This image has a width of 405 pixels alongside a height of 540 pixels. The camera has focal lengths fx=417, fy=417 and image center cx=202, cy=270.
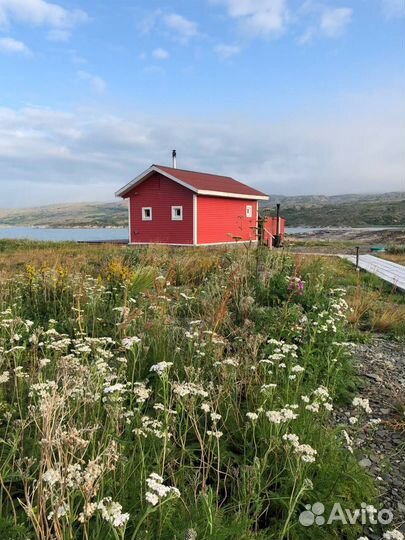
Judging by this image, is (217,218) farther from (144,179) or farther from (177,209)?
(144,179)

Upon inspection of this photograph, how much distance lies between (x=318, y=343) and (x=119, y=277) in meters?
3.40

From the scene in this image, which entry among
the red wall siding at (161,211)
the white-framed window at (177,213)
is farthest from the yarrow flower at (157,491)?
the white-framed window at (177,213)

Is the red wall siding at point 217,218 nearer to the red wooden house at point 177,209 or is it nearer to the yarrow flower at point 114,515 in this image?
the red wooden house at point 177,209

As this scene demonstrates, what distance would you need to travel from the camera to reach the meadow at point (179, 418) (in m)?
1.56

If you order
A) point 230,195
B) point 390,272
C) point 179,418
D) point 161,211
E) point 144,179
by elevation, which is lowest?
point 390,272

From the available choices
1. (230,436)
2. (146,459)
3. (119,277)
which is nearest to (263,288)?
(119,277)

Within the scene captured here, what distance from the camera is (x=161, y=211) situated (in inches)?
854

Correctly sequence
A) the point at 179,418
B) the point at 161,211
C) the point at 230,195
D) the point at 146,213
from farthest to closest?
1. the point at 230,195
2. the point at 146,213
3. the point at 161,211
4. the point at 179,418

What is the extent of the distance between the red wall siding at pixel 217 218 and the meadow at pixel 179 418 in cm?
1545

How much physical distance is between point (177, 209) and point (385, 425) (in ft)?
62.2

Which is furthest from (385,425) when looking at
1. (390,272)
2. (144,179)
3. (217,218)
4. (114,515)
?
(144,179)

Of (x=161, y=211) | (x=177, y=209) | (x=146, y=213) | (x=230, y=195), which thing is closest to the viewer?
(x=177, y=209)

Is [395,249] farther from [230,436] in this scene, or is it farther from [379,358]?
[230,436]

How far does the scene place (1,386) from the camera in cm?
287
